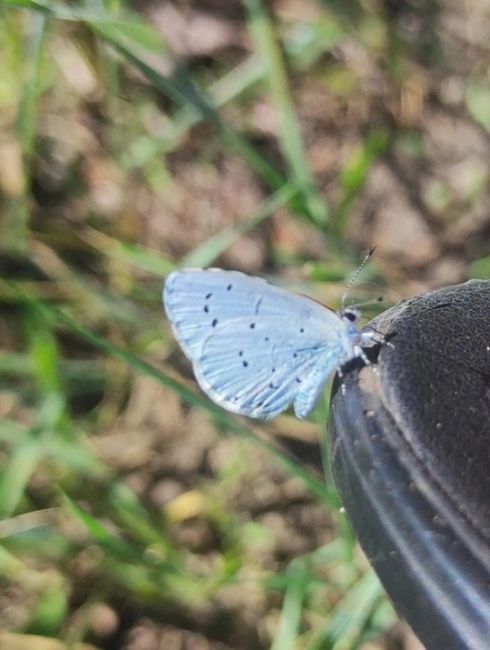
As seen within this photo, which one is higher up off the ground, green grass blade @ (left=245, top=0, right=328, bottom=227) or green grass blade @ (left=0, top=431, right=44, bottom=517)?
green grass blade @ (left=245, top=0, right=328, bottom=227)

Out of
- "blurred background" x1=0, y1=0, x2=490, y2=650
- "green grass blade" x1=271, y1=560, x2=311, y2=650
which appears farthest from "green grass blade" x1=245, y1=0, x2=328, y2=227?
"green grass blade" x1=271, y1=560, x2=311, y2=650

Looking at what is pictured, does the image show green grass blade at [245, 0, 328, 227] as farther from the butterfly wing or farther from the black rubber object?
the black rubber object

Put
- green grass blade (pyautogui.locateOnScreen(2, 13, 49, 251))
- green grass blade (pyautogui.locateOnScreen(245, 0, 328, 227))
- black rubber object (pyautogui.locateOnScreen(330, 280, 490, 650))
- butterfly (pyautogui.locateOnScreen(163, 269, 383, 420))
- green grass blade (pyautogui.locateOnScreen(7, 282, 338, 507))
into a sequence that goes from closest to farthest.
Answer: black rubber object (pyautogui.locateOnScreen(330, 280, 490, 650)) < butterfly (pyautogui.locateOnScreen(163, 269, 383, 420)) < green grass blade (pyautogui.locateOnScreen(7, 282, 338, 507)) < green grass blade (pyautogui.locateOnScreen(2, 13, 49, 251)) < green grass blade (pyautogui.locateOnScreen(245, 0, 328, 227))

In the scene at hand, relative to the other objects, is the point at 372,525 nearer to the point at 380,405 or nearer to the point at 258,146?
the point at 380,405

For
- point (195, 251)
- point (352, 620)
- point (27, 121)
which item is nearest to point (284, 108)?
point (195, 251)

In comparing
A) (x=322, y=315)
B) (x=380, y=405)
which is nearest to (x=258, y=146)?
(x=322, y=315)

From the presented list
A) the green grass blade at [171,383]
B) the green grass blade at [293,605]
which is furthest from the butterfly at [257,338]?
the green grass blade at [293,605]

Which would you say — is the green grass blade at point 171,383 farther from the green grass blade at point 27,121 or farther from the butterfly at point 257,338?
the green grass blade at point 27,121
